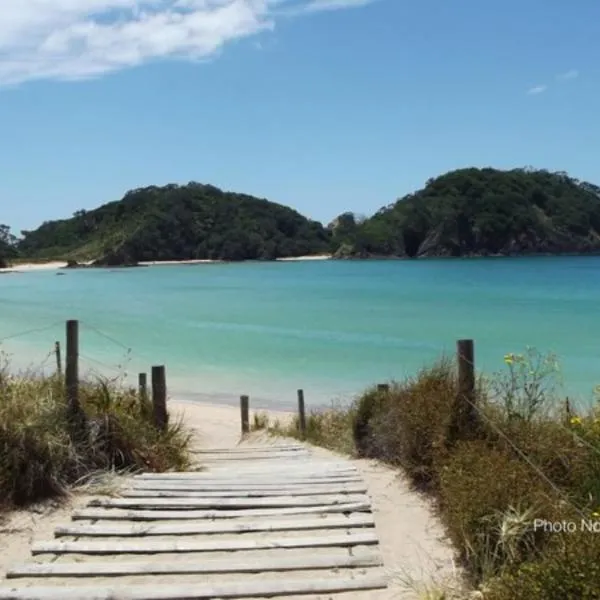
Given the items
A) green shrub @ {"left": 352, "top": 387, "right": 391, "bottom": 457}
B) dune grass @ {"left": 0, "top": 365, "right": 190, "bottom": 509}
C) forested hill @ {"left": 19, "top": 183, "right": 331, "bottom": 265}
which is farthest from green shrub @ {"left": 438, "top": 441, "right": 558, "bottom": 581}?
forested hill @ {"left": 19, "top": 183, "right": 331, "bottom": 265}

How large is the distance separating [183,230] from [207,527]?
139726 mm

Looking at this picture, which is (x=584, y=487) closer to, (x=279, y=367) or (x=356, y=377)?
(x=356, y=377)

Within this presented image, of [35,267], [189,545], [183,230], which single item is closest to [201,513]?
[189,545]

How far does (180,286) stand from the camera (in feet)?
252

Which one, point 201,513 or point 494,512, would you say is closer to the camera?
point 494,512

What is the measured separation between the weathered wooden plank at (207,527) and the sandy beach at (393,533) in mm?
244

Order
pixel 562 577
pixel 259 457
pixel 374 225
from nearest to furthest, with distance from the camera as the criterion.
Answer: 1. pixel 562 577
2. pixel 259 457
3. pixel 374 225

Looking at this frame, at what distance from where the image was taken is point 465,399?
6.35 m

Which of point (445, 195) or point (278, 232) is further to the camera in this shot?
point (278, 232)

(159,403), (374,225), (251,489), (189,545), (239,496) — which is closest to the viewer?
(189,545)

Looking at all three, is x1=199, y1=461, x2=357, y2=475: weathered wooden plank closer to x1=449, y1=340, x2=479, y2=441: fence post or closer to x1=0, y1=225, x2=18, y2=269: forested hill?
x1=449, y1=340, x2=479, y2=441: fence post

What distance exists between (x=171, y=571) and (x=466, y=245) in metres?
131

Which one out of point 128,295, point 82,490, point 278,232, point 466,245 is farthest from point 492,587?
point 278,232

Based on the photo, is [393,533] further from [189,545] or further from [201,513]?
[189,545]
